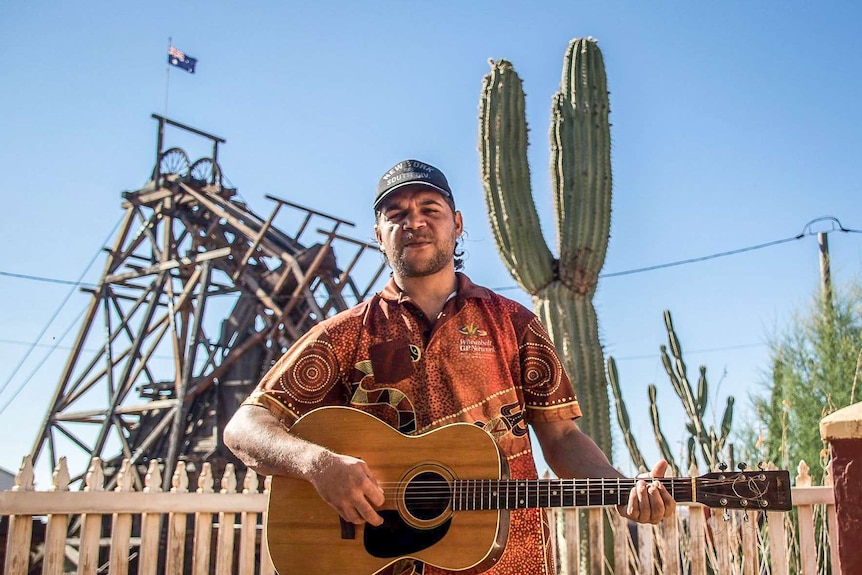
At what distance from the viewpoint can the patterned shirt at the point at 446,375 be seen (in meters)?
2.45

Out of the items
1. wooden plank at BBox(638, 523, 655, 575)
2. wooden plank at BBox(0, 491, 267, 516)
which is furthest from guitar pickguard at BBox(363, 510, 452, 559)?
wooden plank at BBox(638, 523, 655, 575)

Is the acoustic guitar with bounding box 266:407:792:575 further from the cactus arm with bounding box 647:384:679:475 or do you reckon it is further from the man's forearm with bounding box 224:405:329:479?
the cactus arm with bounding box 647:384:679:475

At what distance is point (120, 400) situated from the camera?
15.3 m

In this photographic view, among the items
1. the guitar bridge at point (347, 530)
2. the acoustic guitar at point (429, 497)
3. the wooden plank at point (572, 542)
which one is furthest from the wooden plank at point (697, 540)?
the guitar bridge at point (347, 530)

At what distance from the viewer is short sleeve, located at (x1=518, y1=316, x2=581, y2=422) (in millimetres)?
2607

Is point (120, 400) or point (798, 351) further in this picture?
point (120, 400)

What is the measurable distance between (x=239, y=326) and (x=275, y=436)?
46.6 feet

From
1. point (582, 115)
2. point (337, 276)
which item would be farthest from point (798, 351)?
point (337, 276)

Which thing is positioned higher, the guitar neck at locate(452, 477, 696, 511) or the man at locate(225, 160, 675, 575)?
the man at locate(225, 160, 675, 575)

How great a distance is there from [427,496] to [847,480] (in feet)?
5.45

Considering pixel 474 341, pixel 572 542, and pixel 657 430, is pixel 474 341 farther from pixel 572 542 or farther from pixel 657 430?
pixel 657 430

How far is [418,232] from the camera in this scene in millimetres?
2650

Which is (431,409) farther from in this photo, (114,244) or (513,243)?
(114,244)

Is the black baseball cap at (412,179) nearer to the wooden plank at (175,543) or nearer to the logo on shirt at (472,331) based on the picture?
the logo on shirt at (472,331)
